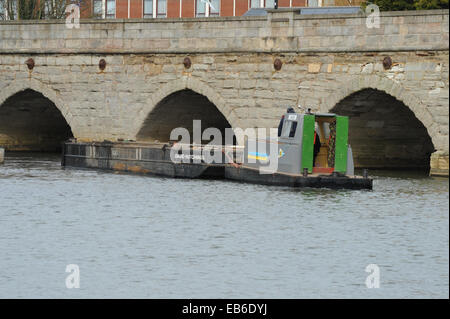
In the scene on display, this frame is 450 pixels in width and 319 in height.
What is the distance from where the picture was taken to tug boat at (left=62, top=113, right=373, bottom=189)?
100 feet

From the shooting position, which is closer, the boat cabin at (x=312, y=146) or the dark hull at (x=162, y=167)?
the dark hull at (x=162, y=167)

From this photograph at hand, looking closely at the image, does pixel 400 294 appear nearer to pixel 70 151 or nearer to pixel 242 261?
pixel 242 261

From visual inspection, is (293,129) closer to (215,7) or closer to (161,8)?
(215,7)

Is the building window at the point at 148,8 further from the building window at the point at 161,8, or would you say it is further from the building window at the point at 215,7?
the building window at the point at 215,7

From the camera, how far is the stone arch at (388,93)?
111ft

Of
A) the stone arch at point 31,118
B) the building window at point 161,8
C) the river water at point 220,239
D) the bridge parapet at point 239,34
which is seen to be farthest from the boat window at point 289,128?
the building window at point 161,8

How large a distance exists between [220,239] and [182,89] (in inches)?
667

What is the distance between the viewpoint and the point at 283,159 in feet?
103

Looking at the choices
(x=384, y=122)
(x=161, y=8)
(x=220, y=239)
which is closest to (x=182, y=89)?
(x=384, y=122)

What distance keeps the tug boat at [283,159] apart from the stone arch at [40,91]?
Result: 586cm

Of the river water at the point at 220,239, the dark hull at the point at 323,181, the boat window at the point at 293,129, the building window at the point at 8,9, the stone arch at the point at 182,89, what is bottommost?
the river water at the point at 220,239

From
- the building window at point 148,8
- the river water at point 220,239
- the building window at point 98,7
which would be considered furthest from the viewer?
the building window at point 98,7

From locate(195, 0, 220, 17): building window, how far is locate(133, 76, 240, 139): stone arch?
2529 centimetres
